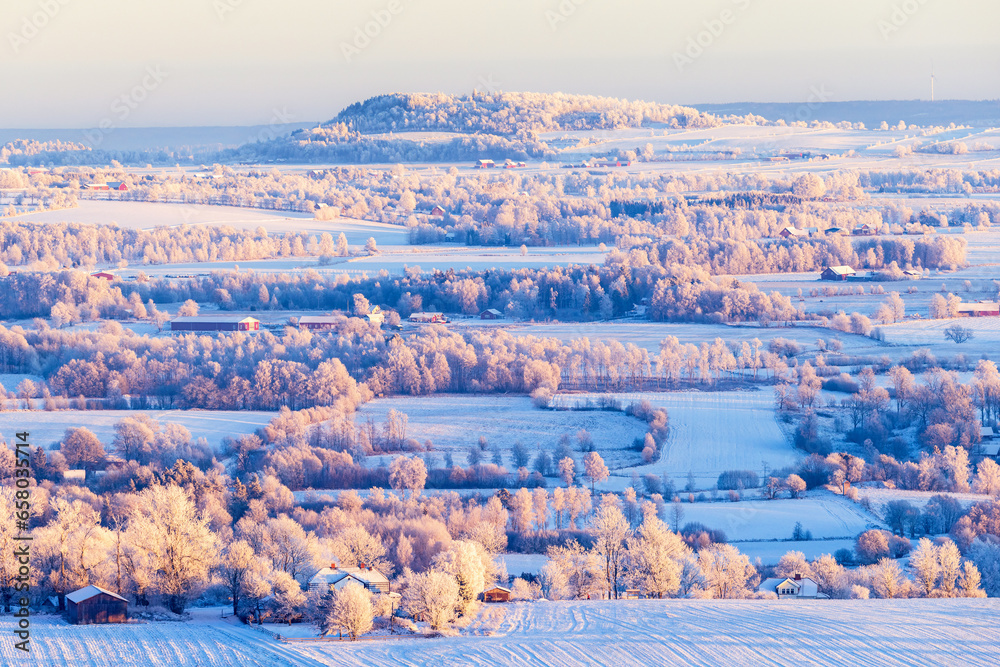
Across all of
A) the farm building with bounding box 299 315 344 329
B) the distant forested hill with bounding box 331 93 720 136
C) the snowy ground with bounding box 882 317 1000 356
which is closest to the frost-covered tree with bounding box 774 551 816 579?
the snowy ground with bounding box 882 317 1000 356

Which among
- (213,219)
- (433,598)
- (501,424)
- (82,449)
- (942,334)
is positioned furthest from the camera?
(213,219)

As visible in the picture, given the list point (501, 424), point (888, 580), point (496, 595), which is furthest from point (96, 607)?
point (501, 424)

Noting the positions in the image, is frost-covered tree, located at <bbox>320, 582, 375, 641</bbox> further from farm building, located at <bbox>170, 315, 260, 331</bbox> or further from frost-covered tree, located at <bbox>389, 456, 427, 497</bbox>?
farm building, located at <bbox>170, 315, 260, 331</bbox>

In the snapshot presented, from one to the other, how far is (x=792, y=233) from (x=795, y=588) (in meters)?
35.7

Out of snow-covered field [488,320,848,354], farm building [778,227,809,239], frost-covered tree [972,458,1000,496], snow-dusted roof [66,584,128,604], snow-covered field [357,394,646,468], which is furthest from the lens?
farm building [778,227,809,239]

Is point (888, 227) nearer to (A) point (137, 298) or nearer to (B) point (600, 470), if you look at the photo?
(A) point (137, 298)

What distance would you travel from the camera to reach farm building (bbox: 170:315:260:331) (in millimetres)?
36938

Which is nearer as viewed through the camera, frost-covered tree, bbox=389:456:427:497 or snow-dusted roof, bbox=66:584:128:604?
snow-dusted roof, bbox=66:584:128:604

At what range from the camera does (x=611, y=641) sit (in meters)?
15.1

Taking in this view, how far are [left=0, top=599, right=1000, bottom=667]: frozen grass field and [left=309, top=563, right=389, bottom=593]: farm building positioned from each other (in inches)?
46.9

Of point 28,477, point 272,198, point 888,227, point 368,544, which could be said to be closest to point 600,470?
point 368,544

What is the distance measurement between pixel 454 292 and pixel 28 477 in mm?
20453

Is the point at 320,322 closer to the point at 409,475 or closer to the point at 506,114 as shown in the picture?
the point at 409,475

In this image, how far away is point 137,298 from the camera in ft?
135
